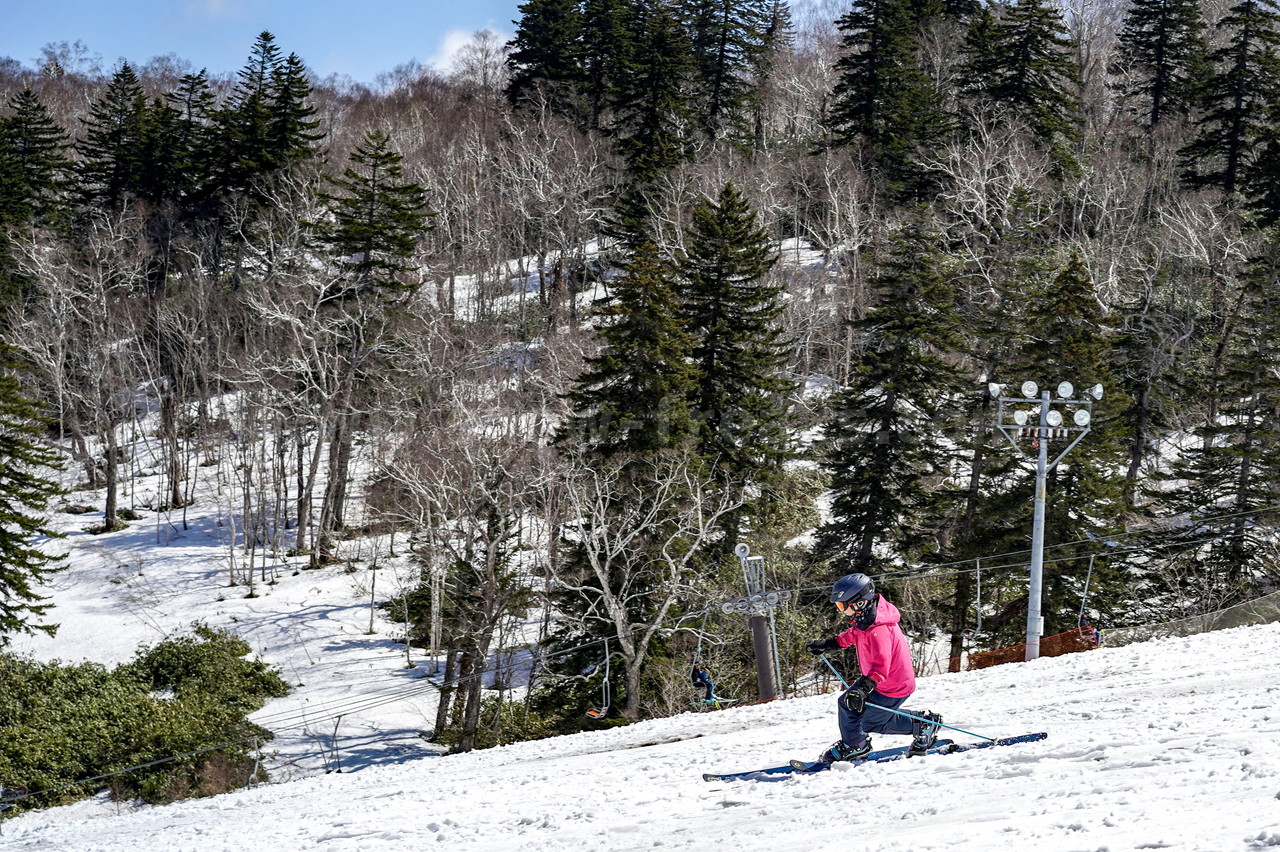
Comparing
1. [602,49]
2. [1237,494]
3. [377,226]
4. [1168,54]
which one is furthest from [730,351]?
[1168,54]

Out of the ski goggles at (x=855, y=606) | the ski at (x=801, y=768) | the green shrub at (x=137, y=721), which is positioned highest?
the ski goggles at (x=855, y=606)

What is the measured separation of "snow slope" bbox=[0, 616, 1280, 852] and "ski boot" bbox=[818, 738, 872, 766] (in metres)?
0.21

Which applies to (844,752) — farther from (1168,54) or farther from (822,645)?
(1168,54)

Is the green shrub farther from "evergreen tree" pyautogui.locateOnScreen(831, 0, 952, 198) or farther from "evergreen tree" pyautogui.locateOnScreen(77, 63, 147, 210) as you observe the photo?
"evergreen tree" pyautogui.locateOnScreen(831, 0, 952, 198)

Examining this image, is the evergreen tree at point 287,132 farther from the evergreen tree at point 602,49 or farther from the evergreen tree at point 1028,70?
the evergreen tree at point 1028,70

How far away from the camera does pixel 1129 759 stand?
777cm

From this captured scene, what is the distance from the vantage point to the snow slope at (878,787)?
20.7 feet

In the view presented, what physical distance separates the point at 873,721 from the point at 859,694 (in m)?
0.35

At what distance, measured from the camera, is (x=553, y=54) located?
216ft

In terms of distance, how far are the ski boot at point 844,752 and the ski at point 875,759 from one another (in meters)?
0.05

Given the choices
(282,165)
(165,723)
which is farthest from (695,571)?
(282,165)

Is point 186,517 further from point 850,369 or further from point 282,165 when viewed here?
point 850,369

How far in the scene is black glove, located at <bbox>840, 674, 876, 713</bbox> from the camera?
29.3 feet

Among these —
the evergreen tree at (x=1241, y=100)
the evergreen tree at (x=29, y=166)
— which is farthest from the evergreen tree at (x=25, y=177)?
the evergreen tree at (x=1241, y=100)
